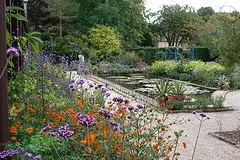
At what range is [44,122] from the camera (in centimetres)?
356

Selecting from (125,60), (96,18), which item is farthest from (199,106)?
(96,18)

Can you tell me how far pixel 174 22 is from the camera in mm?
37594

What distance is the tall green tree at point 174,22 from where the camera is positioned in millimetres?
37094

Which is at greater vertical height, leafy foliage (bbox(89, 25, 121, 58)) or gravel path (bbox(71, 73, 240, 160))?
leafy foliage (bbox(89, 25, 121, 58))

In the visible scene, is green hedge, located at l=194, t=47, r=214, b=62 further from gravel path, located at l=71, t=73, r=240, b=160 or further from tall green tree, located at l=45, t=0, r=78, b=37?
gravel path, located at l=71, t=73, r=240, b=160

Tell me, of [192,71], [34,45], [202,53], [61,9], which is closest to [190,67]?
[192,71]

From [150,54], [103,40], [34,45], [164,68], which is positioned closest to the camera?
[34,45]

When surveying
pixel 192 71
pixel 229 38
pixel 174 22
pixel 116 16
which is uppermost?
pixel 174 22

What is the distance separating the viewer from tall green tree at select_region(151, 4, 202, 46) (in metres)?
37.1

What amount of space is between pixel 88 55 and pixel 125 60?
8.10ft

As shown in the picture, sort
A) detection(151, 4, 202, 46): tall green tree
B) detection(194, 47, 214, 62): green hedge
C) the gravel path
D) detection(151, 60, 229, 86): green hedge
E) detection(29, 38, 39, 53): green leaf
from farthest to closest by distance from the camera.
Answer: detection(151, 4, 202, 46): tall green tree
detection(194, 47, 214, 62): green hedge
detection(151, 60, 229, 86): green hedge
the gravel path
detection(29, 38, 39, 53): green leaf

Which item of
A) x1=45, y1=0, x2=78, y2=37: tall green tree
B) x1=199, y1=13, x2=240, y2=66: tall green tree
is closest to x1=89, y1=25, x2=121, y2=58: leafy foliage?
x1=45, y1=0, x2=78, y2=37: tall green tree

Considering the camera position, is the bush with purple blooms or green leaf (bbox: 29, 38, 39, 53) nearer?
the bush with purple blooms

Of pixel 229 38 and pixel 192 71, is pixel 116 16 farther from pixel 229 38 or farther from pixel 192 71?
pixel 229 38
